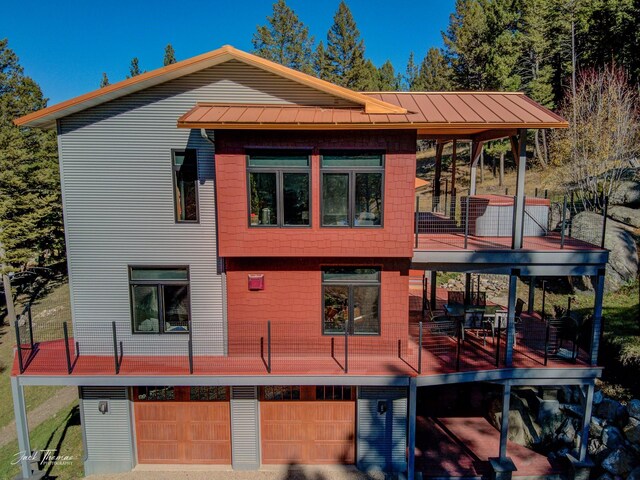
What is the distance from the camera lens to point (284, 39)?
34.6 metres

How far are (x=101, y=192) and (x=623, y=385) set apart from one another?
1558 cm

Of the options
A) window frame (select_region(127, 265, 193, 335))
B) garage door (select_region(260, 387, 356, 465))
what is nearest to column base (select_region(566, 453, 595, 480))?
garage door (select_region(260, 387, 356, 465))

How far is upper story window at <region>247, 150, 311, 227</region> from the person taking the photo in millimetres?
8672

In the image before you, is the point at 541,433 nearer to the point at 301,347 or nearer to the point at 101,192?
the point at 301,347

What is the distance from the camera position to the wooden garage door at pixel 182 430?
988cm

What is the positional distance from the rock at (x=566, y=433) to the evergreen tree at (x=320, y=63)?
3297 cm

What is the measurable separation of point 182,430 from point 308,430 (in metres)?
3.14

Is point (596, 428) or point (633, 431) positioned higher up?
point (633, 431)

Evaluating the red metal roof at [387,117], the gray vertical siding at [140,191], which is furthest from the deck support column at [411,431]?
the red metal roof at [387,117]

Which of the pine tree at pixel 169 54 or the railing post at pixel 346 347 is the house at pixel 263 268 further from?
the pine tree at pixel 169 54

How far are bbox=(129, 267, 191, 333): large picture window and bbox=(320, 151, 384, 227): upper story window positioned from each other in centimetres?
383

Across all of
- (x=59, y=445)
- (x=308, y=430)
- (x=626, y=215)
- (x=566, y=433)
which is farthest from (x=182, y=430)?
(x=626, y=215)

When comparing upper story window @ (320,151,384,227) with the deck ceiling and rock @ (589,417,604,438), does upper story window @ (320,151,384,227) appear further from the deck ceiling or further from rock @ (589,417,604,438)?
rock @ (589,417,604,438)

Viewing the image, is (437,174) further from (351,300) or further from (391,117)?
(351,300)
